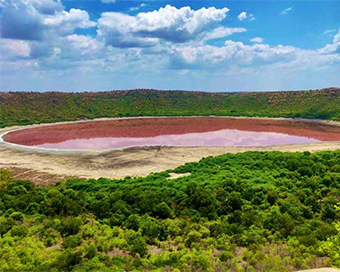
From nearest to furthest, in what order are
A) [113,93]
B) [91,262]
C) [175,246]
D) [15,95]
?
[91,262], [175,246], [15,95], [113,93]

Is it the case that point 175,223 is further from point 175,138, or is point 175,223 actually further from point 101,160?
point 175,138

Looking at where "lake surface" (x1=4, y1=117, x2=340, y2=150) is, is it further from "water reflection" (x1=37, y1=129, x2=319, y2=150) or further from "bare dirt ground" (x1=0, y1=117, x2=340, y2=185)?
"bare dirt ground" (x1=0, y1=117, x2=340, y2=185)

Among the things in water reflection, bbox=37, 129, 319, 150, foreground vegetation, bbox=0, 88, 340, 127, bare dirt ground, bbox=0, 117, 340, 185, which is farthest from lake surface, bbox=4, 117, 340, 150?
foreground vegetation, bbox=0, 88, 340, 127

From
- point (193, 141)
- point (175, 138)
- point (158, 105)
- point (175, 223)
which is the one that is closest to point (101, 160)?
point (175, 223)

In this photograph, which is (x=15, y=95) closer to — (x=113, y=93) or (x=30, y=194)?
(x=113, y=93)

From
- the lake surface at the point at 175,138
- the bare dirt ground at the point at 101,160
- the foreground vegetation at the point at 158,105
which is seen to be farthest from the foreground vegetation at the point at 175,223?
the foreground vegetation at the point at 158,105

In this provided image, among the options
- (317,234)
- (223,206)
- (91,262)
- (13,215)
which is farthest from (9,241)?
(317,234)
